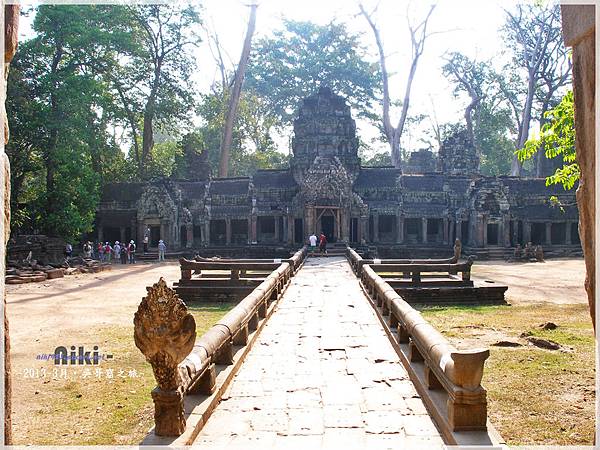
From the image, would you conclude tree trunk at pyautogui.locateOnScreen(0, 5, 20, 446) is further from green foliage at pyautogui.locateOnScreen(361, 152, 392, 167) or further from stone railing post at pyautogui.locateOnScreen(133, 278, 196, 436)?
green foliage at pyautogui.locateOnScreen(361, 152, 392, 167)

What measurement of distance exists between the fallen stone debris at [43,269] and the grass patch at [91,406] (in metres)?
14.3

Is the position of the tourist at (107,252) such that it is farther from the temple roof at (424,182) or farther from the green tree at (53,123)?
the temple roof at (424,182)

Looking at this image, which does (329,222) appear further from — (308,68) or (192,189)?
(308,68)

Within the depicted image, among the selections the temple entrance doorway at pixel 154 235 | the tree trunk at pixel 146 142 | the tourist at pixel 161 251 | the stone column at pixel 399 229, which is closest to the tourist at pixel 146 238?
the temple entrance doorway at pixel 154 235

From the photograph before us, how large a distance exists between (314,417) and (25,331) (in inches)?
371

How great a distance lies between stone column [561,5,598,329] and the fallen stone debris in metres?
Answer: 22.4

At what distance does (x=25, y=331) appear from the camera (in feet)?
39.3

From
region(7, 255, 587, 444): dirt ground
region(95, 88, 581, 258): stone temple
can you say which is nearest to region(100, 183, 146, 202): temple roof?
region(95, 88, 581, 258): stone temple

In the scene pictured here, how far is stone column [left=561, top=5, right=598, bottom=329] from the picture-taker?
312cm

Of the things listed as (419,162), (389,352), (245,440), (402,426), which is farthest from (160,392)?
(419,162)

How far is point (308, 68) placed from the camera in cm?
5241

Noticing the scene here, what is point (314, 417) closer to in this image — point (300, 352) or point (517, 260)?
point (300, 352)

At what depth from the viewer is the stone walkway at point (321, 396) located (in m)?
4.73

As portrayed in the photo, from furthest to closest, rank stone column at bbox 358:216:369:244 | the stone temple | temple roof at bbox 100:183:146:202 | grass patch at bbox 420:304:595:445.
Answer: temple roof at bbox 100:183:146:202 → stone column at bbox 358:216:369:244 → the stone temple → grass patch at bbox 420:304:595:445
